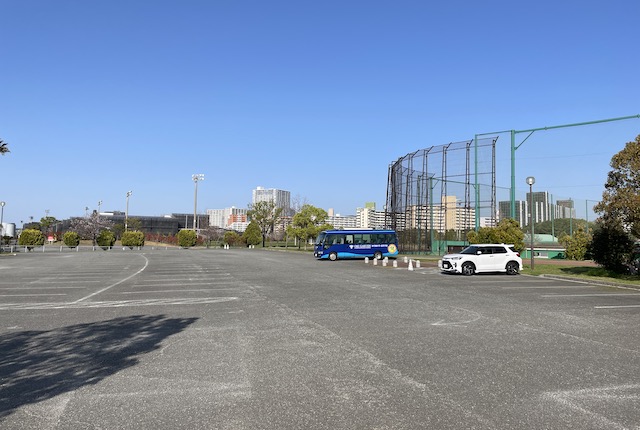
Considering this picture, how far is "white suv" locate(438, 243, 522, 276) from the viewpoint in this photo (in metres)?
22.5

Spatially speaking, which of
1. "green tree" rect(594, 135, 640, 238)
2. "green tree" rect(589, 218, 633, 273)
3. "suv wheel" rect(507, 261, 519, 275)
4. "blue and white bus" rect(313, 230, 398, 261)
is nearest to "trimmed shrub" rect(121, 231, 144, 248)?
"blue and white bus" rect(313, 230, 398, 261)

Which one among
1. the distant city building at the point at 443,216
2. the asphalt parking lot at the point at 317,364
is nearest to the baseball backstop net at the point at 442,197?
the distant city building at the point at 443,216

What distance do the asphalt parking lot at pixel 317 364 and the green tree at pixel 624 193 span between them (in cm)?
658

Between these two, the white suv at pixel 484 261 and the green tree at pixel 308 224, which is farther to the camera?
the green tree at pixel 308 224

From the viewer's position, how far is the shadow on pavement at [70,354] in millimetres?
5066

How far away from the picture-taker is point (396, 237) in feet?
136

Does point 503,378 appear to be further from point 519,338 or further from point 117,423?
point 117,423

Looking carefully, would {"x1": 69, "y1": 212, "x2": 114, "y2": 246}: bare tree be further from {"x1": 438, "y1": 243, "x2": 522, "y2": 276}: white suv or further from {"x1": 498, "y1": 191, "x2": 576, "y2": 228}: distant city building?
{"x1": 438, "y1": 243, "x2": 522, "y2": 276}: white suv

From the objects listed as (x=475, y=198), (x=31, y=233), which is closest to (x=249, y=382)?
(x=475, y=198)

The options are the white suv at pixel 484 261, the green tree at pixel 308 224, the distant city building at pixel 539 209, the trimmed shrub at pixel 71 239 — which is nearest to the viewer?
the white suv at pixel 484 261

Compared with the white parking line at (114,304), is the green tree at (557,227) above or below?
above

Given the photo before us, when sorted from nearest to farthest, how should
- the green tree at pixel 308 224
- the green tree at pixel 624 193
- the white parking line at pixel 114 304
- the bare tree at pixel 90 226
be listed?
the white parking line at pixel 114 304 < the green tree at pixel 624 193 < the green tree at pixel 308 224 < the bare tree at pixel 90 226

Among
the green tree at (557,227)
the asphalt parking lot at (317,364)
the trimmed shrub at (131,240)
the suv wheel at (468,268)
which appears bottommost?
the asphalt parking lot at (317,364)

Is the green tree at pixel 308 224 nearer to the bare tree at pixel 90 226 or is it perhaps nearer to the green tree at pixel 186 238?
the green tree at pixel 186 238
